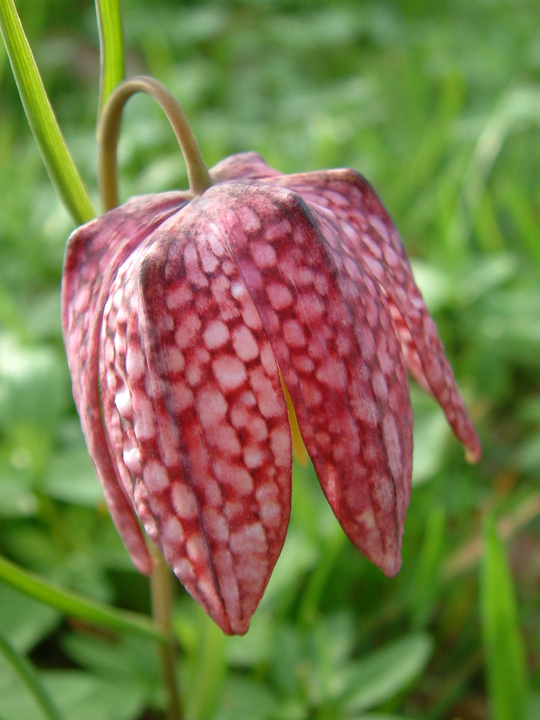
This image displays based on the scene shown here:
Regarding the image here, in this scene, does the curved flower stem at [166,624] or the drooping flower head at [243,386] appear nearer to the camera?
the drooping flower head at [243,386]

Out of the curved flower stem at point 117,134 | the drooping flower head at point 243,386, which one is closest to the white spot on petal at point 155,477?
the drooping flower head at point 243,386

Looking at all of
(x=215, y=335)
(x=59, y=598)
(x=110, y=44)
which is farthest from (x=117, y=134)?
(x=59, y=598)

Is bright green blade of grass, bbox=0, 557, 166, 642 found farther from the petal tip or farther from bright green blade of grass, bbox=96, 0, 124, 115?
bright green blade of grass, bbox=96, 0, 124, 115

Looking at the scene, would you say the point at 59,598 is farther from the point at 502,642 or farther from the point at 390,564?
the point at 502,642

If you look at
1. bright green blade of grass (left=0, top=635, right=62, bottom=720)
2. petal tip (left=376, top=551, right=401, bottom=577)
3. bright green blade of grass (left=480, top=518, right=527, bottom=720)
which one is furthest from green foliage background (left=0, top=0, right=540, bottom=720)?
petal tip (left=376, top=551, right=401, bottom=577)

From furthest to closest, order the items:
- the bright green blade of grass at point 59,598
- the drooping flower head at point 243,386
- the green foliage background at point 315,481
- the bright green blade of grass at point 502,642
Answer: the green foliage background at point 315,481 < the bright green blade of grass at point 502,642 < the bright green blade of grass at point 59,598 < the drooping flower head at point 243,386

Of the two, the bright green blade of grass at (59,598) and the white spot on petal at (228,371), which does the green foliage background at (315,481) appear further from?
the white spot on petal at (228,371)
